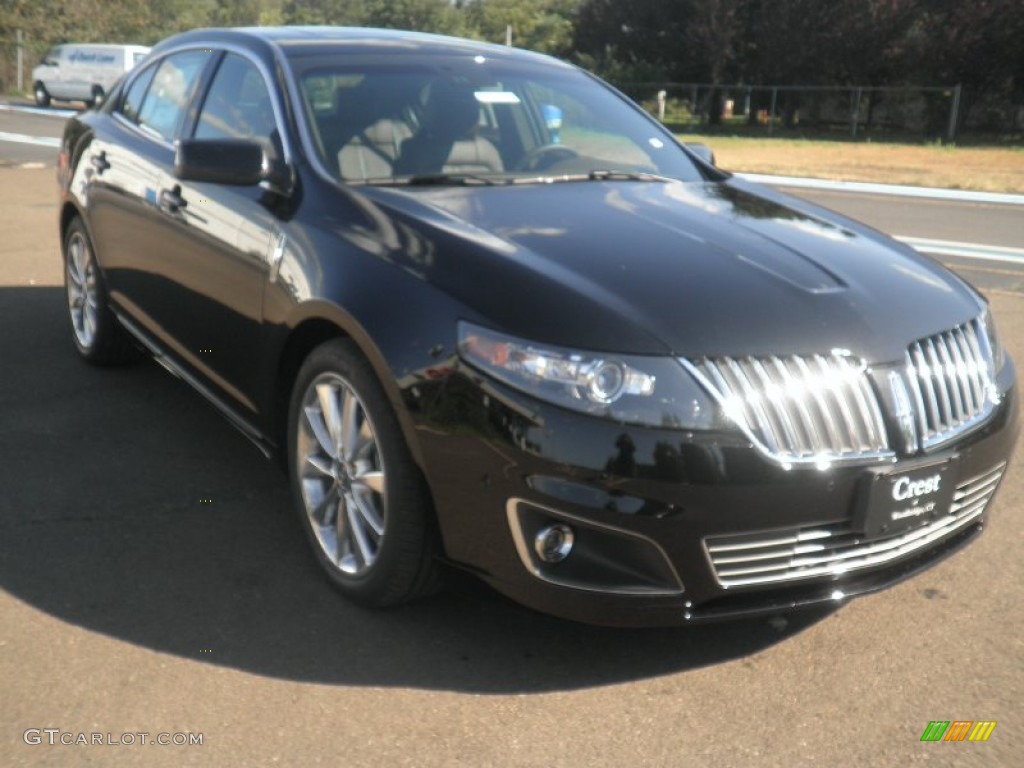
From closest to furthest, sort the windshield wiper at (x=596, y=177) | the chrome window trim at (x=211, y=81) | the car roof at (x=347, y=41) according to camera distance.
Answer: the chrome window trim at (x=211, y=81) → the windshield wiper at (x=596, y=177) → the car roof at (x=347, y=41)

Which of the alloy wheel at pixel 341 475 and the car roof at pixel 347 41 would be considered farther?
the car roof at pixel 347 41

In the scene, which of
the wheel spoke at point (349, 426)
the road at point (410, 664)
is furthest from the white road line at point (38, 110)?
the wheel spoke at point (349, 426)

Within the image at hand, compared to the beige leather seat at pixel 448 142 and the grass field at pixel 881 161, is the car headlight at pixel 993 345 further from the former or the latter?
the grass field at pixel 881 161

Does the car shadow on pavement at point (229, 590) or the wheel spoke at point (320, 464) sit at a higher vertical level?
the wheel spoke at point (320, 464)

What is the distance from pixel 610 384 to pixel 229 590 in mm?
1448

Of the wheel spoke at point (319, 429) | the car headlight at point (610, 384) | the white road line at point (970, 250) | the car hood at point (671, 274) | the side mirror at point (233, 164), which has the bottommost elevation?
the white road line at point (970, 250)

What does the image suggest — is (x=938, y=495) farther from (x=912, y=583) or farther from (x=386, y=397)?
(x=386, y=397)

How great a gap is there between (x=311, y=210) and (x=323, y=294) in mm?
397

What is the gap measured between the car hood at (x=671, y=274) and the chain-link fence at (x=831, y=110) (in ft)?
107

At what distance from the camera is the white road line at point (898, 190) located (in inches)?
632

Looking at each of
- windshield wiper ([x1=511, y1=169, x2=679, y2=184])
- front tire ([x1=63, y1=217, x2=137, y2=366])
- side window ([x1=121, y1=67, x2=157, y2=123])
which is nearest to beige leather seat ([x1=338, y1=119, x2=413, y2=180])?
windshield wiper ([x1=511, y1=169, x2=679, y2=184])

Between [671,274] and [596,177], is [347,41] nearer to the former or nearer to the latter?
[596,177]

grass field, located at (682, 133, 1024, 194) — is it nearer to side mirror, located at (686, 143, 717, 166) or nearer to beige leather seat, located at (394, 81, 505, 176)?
side mirror, located at (686, 143, 717, 166)

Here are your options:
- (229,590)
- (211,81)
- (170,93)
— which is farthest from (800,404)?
(170,93)
